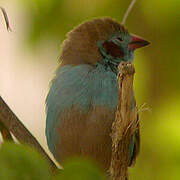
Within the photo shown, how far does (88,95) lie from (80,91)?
0.20 feet

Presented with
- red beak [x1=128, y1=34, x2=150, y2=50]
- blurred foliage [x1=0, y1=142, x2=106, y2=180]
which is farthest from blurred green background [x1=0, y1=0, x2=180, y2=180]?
blurred foliage [x1=0, y1=142, x2=106, y2=180]

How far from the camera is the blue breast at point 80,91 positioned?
2643 mm

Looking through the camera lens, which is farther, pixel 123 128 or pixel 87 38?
pixel 87 38

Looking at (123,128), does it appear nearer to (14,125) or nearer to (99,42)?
(14,125)

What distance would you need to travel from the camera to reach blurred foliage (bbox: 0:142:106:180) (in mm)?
683

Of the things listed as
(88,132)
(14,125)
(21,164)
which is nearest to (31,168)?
(21,164)

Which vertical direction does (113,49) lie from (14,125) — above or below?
below

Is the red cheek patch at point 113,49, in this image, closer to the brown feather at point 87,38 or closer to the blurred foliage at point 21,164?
the brown feather at point 87,38

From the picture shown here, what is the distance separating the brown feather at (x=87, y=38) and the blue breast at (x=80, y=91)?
0.56ft

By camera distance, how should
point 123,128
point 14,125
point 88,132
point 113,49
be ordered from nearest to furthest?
point 14,125 < point 123,128 < point 88,132 < point 113,49

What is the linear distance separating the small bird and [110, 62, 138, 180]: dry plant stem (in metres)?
1.03

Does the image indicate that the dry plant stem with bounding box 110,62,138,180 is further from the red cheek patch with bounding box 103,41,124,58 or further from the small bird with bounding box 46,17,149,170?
the red cheek patch with bounding box 103,41,124,58

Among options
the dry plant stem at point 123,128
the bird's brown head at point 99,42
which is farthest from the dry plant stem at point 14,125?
the bird's brown head at point 99,42

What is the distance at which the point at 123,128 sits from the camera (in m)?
1.47
